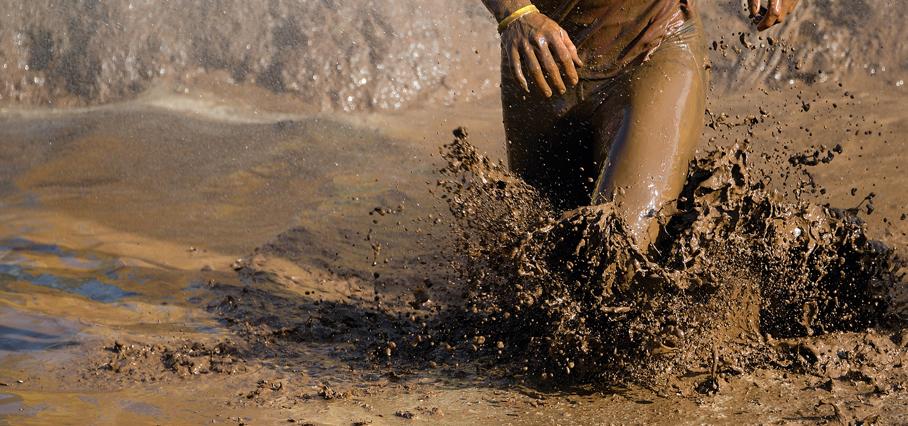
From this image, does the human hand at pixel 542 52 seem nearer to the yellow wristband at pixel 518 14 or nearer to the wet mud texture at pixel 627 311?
the yellow wristband at pixel 518 14

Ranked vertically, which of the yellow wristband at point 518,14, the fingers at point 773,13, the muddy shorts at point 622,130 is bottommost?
the muddy shorts at point 622,130

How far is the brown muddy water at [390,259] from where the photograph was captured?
2451 mm

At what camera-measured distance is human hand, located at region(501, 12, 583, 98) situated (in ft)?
7.34

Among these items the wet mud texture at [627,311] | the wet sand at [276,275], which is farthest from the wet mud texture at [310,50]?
the wet mud texture at [627,311]

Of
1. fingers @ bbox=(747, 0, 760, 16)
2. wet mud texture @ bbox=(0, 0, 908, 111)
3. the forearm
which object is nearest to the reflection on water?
the forearm

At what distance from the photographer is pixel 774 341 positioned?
2.71 metres

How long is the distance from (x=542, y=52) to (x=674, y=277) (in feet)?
2.43

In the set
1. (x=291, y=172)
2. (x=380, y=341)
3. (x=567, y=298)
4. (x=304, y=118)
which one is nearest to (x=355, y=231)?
(x=291, y=172)

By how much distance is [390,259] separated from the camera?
14.4ft

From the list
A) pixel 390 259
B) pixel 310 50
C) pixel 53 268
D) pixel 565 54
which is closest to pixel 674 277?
pixel 565 54

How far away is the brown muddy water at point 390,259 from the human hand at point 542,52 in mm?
419

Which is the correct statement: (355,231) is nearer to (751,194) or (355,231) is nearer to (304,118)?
(304,118)

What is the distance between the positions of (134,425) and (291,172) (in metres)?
3.45

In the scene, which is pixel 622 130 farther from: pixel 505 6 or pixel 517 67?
pixel 505 6
